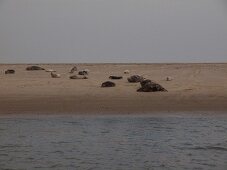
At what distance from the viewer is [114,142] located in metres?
6.85

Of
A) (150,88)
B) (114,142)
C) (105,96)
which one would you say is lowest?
(114,142)

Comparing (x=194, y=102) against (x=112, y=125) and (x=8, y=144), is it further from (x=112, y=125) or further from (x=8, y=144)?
(x=8, y=144)

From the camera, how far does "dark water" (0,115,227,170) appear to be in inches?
225

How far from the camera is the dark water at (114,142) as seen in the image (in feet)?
18.7

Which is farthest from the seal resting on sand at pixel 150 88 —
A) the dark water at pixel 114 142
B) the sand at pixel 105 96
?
the dark water at pixel 114 142

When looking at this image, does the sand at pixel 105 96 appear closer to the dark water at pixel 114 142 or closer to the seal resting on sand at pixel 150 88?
the seal resting on sand at pixel 150 88

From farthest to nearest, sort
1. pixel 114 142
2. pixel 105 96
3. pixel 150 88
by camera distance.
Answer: pixel 150 88
pixel 105 96
pixel 114 142

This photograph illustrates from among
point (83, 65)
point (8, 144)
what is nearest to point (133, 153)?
point (8, 144)

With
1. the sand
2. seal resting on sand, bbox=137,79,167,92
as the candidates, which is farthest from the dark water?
seal resting on sand, bbox=137,79,167,92

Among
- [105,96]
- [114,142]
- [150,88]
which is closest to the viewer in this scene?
[114,142]

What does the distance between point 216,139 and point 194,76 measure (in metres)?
7.49

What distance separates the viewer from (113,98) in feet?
34.2

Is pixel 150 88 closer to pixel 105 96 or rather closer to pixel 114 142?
pixel 105 96

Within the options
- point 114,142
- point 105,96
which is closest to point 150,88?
point 105,96
